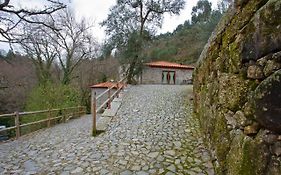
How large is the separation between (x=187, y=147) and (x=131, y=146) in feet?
3.86

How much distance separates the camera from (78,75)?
2212 cm

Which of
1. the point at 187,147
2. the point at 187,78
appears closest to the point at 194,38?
the point at 187,78

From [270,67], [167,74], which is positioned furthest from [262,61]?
[167,74]

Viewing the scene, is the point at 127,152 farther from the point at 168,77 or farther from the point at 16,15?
the point at 168,77

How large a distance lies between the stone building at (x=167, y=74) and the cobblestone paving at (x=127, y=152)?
14.8 m

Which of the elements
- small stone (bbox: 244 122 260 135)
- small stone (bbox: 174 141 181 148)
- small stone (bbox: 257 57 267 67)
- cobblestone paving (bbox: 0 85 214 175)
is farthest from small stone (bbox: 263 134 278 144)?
small stone (bbox: 174 141 181 148)

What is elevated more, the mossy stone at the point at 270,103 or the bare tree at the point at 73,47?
the bare tree at the point at 73,47

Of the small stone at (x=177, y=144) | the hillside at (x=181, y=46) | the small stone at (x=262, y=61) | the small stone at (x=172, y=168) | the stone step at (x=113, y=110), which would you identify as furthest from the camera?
the hillside at (x=181, y=46)

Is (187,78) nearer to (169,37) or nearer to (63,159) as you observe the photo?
(169,37)

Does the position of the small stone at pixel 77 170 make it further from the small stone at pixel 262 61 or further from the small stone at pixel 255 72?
the small stone at pixel 262 61

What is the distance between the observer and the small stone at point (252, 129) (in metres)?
2.34

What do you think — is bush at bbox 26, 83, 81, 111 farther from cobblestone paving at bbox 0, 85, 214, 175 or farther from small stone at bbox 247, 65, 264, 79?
small stone at bbox 247, 65, 264, 79

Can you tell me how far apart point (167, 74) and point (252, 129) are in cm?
2046

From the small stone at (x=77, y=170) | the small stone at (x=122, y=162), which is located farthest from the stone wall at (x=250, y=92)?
the small stone at (x=77, y=170)
